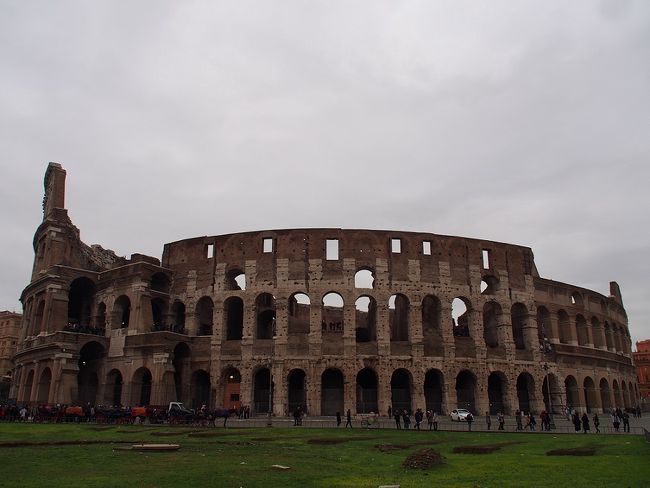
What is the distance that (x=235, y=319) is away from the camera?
42.1 metres

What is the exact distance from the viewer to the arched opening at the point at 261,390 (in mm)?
37125

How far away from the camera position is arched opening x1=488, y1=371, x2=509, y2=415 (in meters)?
39.8

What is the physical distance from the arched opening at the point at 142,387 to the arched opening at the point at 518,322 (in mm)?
26526

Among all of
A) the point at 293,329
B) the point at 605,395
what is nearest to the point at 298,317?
the point at 293,329

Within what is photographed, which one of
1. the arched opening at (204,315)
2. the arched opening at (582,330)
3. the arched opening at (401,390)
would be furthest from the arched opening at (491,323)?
the arched opening at (204,315)

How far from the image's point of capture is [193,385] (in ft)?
128

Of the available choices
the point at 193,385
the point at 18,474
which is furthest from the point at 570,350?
the point at 18,474

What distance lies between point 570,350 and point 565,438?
23.6 meters

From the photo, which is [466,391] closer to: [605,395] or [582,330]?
[582,330]

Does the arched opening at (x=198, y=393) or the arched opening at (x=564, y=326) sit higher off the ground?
the arched opening at (x=564, y=326)

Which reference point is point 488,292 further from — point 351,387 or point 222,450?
point 222,450

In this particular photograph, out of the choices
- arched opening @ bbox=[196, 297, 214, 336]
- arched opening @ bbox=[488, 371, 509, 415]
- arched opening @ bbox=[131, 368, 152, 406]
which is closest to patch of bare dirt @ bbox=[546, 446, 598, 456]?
arched opening @ bbox=[488, 371, 509, 415]

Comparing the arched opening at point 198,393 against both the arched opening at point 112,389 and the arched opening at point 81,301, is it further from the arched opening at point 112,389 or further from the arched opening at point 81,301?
the arched opening at point 81,301

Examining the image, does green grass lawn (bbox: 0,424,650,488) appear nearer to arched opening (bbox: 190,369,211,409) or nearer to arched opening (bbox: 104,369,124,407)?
arched opening (bbox: 190,369,211,409)
